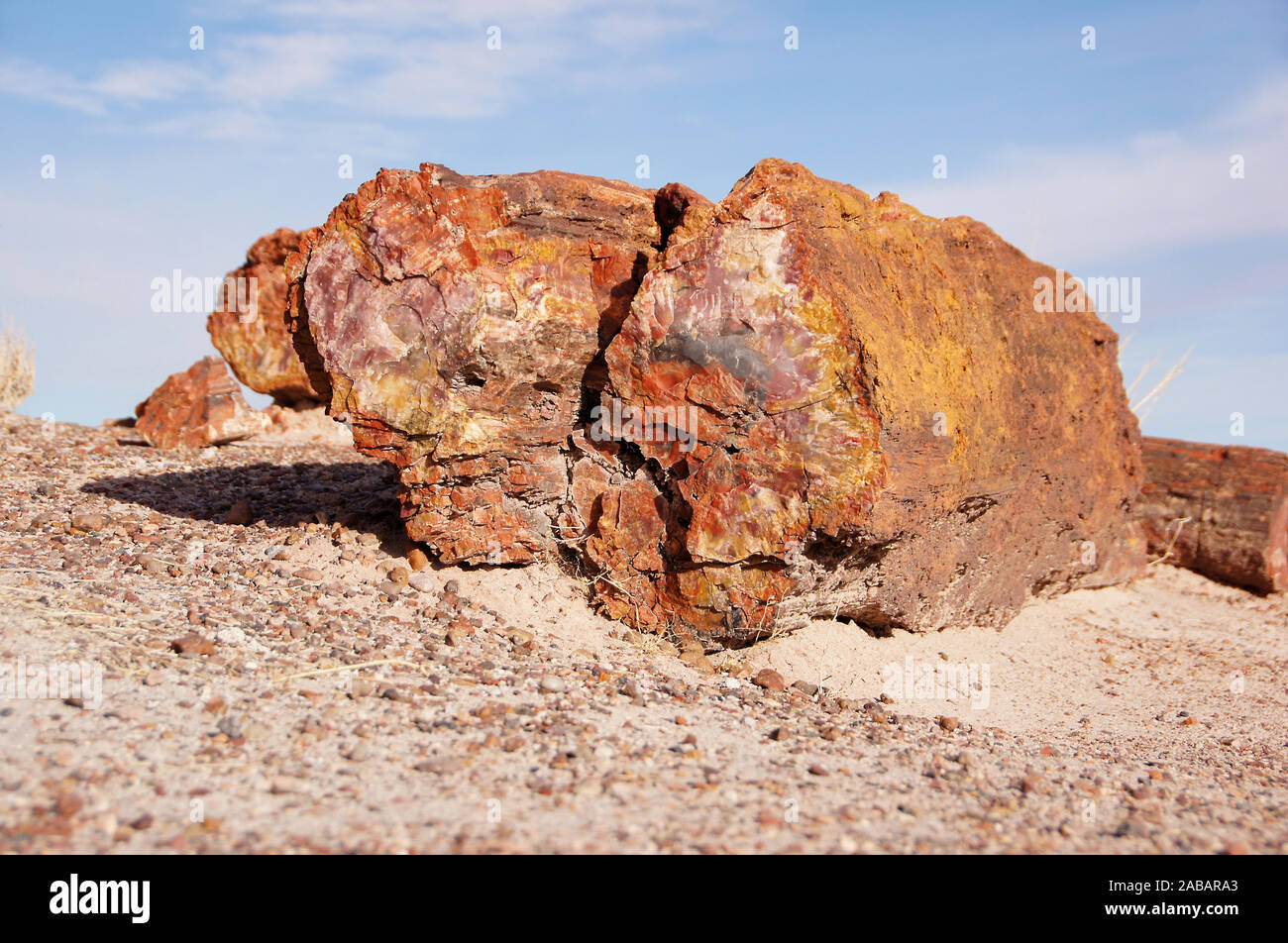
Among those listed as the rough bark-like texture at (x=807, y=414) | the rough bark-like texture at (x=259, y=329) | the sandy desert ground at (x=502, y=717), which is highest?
the rough bark-like texture at (x=259, y=329)

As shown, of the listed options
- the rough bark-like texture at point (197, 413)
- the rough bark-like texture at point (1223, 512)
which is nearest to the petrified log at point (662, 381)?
the rough bark-like texture at point (1223, 512)

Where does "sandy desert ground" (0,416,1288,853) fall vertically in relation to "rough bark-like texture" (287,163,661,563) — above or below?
below

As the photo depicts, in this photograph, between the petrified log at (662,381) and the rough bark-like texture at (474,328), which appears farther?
the rough bark-like texture at (474,328)

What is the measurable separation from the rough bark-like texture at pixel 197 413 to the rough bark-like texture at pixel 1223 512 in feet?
30.2

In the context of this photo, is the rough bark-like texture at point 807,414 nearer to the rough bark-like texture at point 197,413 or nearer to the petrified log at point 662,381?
the petrified log at point 662,381

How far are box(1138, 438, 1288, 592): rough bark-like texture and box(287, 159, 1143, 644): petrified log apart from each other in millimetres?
4229

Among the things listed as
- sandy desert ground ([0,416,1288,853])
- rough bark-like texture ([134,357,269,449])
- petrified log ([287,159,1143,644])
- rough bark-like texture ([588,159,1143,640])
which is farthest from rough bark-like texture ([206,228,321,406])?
rough bark-like texture ([588,159,1143,640])

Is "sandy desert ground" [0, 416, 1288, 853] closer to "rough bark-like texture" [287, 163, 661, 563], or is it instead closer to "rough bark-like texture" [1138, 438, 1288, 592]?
"rough bark-like texture" [287, 163, 661, 563]

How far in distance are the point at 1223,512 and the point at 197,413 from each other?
10243 mm

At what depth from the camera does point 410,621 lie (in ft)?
16.0

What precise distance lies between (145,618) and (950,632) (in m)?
4.84

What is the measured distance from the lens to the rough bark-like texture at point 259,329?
11016 millimetres

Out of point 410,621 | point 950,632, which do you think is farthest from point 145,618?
point 950,632

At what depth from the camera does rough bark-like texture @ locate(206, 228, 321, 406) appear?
434 inches
